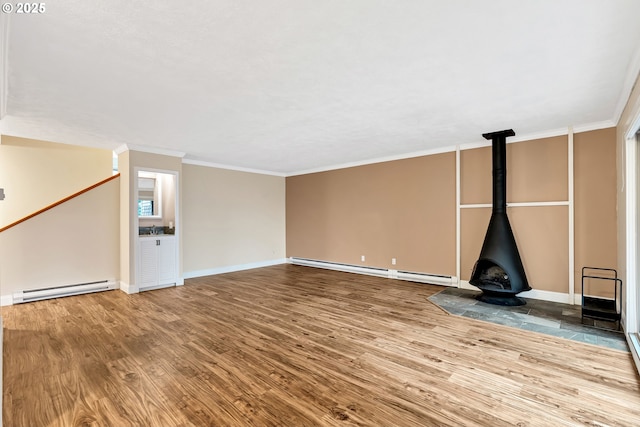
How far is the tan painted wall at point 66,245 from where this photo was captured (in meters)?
4.40

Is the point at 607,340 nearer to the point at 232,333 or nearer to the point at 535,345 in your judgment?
the point at 535,345

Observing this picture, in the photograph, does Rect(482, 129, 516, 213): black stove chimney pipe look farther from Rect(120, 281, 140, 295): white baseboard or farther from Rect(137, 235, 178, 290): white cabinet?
Rect(120, 281, 140, 295): white baseboard

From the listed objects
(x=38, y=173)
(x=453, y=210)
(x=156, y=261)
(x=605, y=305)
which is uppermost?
(x=38, y=173)

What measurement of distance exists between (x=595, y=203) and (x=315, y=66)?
14.3 ft

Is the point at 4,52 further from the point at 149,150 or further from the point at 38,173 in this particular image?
the point at 38,173

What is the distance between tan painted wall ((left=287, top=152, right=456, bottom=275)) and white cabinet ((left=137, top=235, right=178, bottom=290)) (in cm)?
333

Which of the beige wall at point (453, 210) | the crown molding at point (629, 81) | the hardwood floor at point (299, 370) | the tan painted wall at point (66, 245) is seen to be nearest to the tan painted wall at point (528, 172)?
the beige wall at point (453, 210)

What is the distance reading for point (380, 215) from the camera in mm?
6238

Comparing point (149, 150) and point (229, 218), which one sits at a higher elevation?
point (149, 150)

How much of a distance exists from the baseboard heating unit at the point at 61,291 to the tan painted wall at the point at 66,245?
7 cm

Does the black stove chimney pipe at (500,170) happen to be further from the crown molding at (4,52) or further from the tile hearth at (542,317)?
the crown molding at (4,52)

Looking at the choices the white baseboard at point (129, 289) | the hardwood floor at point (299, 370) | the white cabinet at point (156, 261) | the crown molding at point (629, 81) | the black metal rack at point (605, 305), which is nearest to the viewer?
the hardwood floor at point (299, 370)

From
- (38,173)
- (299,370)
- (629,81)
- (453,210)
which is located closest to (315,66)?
(299,370)

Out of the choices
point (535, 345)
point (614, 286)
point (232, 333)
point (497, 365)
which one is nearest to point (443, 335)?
point (497, 365)
